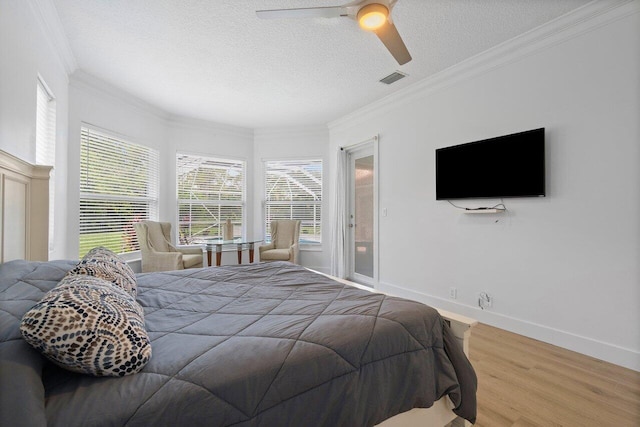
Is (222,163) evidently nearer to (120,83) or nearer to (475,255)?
(120,83)

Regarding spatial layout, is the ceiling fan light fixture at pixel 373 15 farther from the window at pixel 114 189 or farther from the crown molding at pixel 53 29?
the window at pixel 114 189

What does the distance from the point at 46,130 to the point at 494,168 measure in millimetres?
4228

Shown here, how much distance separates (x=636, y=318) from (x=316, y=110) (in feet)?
13.2

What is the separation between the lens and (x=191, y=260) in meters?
3.97

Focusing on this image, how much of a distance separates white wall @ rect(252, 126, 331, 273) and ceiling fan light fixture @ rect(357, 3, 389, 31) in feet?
11.1

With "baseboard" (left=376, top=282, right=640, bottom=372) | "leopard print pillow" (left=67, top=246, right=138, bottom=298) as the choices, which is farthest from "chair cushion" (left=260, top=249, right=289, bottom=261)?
"leopard print pillow" (left=67, top=246, right=138, bottom=298)

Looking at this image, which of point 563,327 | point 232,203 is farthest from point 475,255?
point 232,203

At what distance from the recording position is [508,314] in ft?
9.02

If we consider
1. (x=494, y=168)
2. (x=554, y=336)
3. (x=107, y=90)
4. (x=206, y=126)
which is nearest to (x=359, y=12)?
(x=494, y=168)

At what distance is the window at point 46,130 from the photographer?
247 cm

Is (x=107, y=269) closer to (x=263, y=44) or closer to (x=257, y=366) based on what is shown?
(x=257, y=366)

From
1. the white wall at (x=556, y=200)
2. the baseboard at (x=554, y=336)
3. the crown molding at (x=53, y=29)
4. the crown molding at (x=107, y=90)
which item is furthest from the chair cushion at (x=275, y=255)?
the crown molding at (x=53, y=29)

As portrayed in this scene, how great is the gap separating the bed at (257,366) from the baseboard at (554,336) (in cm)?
162

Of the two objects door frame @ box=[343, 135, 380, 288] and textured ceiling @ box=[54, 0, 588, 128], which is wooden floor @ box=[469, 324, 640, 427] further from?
textured ceiling @ box=[54, 0, 588, 128]
